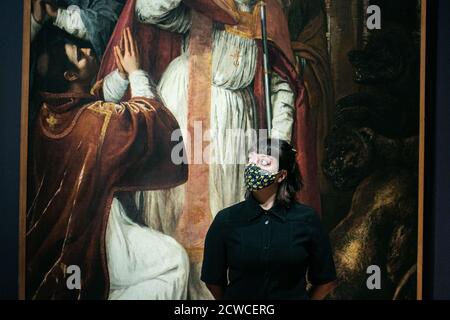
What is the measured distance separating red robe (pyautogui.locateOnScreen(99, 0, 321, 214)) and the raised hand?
29 millimetres

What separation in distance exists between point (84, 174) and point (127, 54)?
724mm

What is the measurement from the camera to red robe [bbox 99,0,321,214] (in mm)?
3572

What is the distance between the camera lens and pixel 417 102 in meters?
3.65

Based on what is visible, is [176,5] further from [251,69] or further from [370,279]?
[370,279]

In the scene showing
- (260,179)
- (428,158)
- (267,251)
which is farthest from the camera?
(428,158)

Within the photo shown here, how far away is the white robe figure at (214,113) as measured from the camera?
3.57 m

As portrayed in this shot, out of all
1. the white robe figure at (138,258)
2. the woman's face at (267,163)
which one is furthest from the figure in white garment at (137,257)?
the woman's face at (267,163)

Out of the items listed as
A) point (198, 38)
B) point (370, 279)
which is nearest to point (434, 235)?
point (370, 279)

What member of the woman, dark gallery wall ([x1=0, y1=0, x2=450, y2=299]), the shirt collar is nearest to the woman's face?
the woman

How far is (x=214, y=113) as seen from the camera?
3.58 metres

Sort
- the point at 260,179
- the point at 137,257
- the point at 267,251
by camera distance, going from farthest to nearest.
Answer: the point at 137,257, the point at 260,179, the point at 267,251

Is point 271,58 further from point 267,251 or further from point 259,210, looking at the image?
point 267,251

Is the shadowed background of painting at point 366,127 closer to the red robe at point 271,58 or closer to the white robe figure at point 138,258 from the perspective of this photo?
the red robe at point 271,58

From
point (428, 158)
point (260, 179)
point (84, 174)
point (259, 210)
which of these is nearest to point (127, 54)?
point (84, 174)
